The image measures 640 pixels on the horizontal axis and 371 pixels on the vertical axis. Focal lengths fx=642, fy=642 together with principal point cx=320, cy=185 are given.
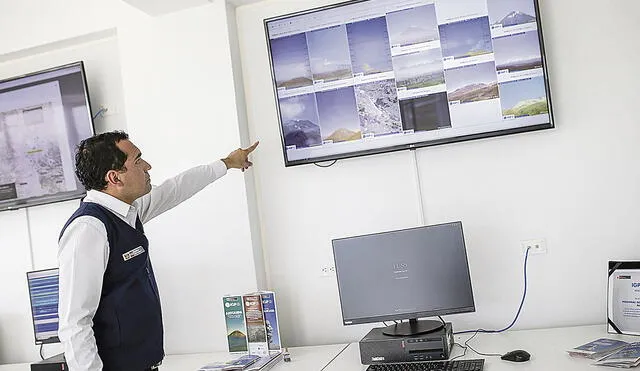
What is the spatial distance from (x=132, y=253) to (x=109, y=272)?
11 cm

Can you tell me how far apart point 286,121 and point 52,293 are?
153 cm

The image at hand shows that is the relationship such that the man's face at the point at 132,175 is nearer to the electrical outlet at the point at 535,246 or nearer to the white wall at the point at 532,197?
the white wall at the point at 532,197

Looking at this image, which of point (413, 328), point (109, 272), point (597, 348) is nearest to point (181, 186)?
point (109, 272)

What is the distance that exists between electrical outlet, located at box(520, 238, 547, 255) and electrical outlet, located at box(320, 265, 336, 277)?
0.89 metres

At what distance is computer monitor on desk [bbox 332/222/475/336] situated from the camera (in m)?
2.63

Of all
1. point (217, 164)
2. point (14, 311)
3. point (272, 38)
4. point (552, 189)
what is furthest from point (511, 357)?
point (14, 311)

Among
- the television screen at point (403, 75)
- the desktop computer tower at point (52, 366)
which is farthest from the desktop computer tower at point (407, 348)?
the desktop computer tower at point (52, 366)

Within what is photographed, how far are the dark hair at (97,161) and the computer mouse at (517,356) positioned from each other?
161 centimetres

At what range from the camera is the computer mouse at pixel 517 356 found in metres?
2.34

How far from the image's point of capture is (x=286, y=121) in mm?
3109

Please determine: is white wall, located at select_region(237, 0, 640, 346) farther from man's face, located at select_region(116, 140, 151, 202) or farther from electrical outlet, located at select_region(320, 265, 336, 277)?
man's face, located at select_region(116, 140, 151, 202)

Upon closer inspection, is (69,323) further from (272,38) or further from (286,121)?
(272,38)

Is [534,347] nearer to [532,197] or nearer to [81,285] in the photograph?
[532,197]

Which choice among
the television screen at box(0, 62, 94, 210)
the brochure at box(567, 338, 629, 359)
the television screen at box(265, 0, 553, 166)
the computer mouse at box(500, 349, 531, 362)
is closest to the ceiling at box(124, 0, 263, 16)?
the television screen at box(265, 0, 553, 166)
